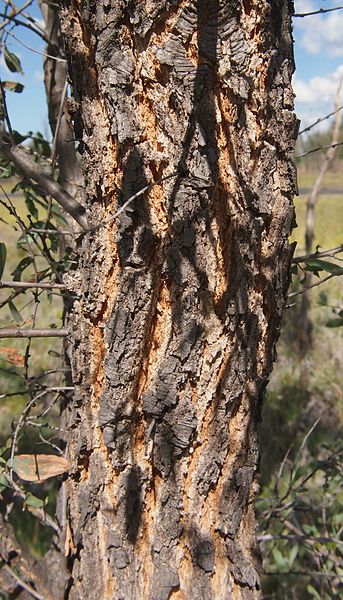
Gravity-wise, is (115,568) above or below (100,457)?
below

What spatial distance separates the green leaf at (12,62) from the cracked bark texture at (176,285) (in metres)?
0.70

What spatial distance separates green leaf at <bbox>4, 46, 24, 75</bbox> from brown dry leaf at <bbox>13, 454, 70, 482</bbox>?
1041 mm

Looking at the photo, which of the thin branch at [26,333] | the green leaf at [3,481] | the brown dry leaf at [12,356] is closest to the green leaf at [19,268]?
the brown dry leaf at [12,356]

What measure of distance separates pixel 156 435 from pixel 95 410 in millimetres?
120

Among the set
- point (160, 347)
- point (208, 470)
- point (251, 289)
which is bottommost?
point (208, 470)

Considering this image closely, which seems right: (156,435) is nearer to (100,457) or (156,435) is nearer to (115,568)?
(100,457)

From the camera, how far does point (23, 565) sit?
141 centimetres

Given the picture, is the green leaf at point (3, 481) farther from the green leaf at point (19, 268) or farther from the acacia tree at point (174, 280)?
the green leaf at point (19, 268)

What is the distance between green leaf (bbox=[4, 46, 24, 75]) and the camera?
1493 millimetres

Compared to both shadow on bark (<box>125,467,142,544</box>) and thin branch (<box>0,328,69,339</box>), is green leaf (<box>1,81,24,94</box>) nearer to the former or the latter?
thin branch (<box>0,328,69,339</box>)

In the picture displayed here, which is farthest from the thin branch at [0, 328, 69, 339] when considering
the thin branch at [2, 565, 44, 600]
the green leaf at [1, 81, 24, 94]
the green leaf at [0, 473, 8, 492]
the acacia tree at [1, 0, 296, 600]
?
the green leaf at [1, 81, 24, 94]

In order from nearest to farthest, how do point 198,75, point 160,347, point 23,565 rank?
point 198,75 < point 160,347 < point 23,565

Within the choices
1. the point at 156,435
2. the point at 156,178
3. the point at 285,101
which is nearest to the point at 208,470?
the point at 156,435

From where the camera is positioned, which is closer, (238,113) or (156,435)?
(238,113)
